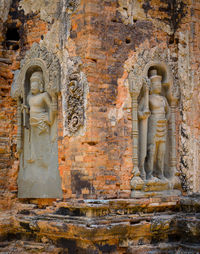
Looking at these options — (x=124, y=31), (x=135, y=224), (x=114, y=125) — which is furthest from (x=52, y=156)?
(x=124, y=31)

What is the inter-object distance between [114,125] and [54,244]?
242cm

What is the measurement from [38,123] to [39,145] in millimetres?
442

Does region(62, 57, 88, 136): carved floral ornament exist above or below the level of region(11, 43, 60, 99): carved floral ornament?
below

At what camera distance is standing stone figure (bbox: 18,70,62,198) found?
8.30m

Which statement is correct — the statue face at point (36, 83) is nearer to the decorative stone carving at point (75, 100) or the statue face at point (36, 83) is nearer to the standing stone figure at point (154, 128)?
the decorative stone carving at point (75, 100)

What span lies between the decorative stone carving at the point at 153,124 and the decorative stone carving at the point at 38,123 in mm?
1503

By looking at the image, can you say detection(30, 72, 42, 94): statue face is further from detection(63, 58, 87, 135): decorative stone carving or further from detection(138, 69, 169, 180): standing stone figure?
detection(138, 69, 169, 180): standing stone figure

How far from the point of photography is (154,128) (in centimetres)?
829

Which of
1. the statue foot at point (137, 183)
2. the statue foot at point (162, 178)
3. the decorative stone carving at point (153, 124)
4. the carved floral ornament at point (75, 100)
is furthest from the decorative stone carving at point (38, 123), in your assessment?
the statue foot at point (162, 178)

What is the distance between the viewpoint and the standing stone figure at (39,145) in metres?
8.30

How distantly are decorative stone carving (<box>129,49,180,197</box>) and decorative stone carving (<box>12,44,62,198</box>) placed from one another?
150 cm

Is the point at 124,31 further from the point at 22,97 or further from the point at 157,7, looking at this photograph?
the point at 22,97

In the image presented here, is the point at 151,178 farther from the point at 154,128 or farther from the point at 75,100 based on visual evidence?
A: the point at 75,100

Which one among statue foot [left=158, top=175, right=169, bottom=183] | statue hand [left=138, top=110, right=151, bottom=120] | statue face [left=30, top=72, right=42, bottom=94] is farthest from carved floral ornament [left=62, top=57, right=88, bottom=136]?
statue foot [left=158, top=175, right=169, bottom=183]
